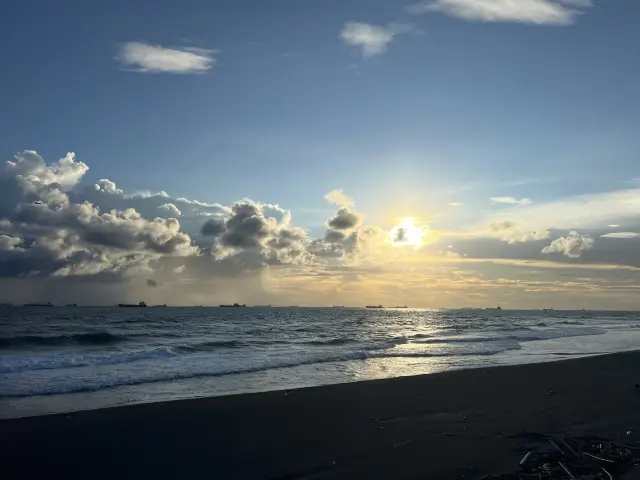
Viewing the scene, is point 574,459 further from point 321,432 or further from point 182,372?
point 182,372

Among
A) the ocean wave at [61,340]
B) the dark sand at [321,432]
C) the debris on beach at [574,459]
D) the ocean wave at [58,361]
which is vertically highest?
the debris on beach at [574,459]

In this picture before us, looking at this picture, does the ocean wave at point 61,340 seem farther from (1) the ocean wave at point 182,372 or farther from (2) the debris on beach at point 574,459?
(2) the debris on beach at point 574,459

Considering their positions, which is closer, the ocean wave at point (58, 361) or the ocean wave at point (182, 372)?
the ocean wave at point (182, 372)

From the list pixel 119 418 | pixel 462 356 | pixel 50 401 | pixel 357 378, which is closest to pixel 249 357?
pixel 357 378

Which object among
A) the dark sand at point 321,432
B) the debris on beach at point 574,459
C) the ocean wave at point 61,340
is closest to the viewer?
the debris on beach at point 574,459

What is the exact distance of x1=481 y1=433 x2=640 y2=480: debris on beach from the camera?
7.03 metres

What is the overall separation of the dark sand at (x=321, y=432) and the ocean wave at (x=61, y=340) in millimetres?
26787

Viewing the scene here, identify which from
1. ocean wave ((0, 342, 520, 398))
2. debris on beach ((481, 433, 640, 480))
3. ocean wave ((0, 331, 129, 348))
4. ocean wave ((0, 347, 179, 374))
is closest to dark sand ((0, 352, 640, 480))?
debris on beach ((481, 433, 640, 480))

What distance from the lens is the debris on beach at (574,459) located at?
23.1ft

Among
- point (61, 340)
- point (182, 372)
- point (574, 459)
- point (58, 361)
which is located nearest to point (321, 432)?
point (574, 459)

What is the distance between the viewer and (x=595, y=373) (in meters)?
17.9

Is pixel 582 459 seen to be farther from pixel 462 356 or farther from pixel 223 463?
pixel 462 356

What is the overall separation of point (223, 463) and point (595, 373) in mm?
14805

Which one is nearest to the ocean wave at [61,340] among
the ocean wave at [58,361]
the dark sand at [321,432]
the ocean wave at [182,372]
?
the ocean wave at [58,361]
